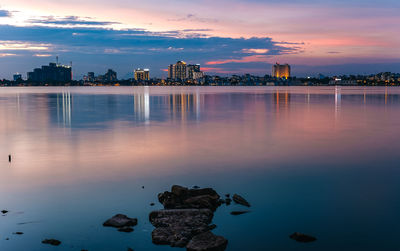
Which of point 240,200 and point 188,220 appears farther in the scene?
point 240,200

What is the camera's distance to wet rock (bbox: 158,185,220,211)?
396 inches

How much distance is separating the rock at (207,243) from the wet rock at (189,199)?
1814 millimetres

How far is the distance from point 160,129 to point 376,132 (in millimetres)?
15124

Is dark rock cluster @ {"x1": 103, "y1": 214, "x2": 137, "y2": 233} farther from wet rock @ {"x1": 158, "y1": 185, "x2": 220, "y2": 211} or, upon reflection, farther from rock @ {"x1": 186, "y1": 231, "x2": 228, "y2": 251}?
rock @ {"x1": 186, "y1": 231, "x2": 228, "y2": 251}

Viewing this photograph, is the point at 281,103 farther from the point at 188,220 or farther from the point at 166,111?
the point at 188,220

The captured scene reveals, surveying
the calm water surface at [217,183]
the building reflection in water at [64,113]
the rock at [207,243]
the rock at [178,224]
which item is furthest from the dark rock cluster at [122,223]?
the building reflection in water at [64,113]

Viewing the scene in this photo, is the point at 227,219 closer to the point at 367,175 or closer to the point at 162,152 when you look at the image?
the point at 367,175

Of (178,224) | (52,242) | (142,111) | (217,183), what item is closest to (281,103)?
(142,111)

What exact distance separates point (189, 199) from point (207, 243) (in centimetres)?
253

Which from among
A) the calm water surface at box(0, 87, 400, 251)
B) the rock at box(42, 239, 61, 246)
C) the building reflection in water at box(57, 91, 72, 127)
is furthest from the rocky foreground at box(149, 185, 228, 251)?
the building reflection in water at box(57, 91, 72, 127)

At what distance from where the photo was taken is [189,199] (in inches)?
406

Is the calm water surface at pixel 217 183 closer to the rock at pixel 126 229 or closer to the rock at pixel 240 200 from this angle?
the rock at pixel 126 229

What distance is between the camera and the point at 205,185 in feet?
41.0

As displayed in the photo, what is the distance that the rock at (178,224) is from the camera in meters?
8.17
